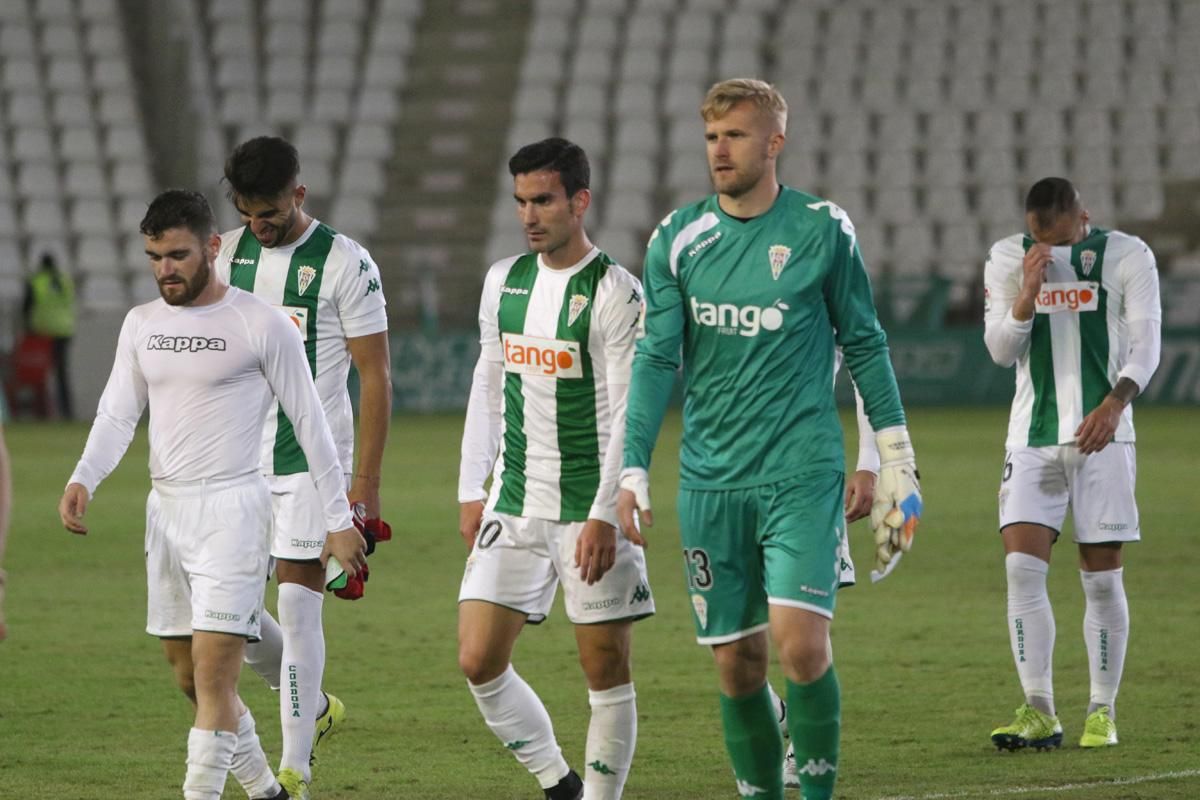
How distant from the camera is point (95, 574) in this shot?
11.8 m

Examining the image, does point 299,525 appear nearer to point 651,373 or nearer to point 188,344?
point 188,344

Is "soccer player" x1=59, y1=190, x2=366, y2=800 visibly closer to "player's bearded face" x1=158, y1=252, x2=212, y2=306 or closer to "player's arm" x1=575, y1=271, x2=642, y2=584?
"player's bearded face" x1=158, y1=252, x2=212, y2=306

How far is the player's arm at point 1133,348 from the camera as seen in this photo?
7.11 meters


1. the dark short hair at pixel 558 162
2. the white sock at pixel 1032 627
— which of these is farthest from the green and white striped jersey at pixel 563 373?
the white sock at pixel 1032 627

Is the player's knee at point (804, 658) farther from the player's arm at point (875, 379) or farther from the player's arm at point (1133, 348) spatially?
the player's arm at point (1133, 348)

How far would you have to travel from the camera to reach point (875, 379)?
5285 mm

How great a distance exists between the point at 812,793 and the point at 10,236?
79.8 feet

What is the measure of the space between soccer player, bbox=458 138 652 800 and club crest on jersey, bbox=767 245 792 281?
0.57 metres

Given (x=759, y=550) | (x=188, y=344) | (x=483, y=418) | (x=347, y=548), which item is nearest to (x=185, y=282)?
(x=188, y=344)

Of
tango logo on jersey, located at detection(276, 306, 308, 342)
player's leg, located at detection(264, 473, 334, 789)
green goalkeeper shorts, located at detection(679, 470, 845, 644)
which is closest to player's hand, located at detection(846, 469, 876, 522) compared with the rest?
green goalkeeper shorts, located at detection(679, 470, 845, 644)

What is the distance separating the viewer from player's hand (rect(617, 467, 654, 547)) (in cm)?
513

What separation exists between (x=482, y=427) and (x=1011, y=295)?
94.9 inches

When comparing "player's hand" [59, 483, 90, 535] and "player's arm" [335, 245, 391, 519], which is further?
"player's arm" [335, 245, 391, 519]

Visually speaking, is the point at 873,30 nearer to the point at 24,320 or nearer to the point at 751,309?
the point at 24,320
